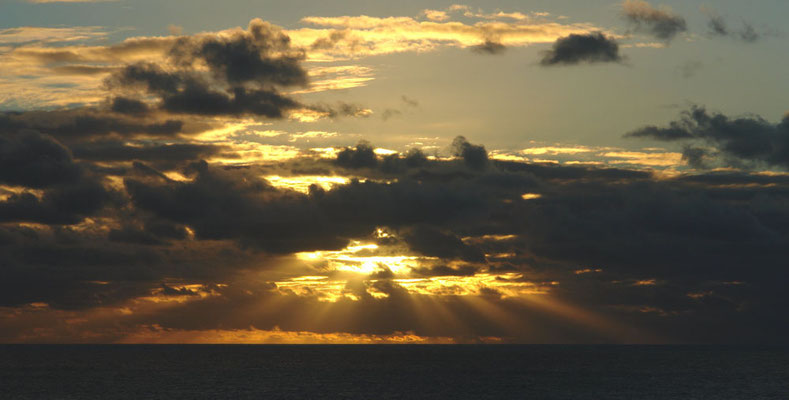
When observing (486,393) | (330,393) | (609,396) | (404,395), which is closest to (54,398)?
(330,393)

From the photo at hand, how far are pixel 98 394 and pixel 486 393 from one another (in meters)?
92.1

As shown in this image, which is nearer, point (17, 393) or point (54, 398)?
point (54, 398)

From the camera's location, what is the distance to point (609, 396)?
19388 centimetres

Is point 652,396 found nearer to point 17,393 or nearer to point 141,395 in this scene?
point 141,395

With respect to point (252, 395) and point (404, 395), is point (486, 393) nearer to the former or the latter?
point (404, 395)

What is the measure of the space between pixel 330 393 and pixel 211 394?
2742 cm

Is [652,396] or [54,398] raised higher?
[54,398]

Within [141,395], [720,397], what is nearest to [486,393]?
[720,397]

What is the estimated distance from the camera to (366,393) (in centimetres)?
19350

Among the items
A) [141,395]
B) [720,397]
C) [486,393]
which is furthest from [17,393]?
[720,397]

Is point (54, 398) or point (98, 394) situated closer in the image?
point (54, 398)

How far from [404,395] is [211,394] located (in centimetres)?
4458

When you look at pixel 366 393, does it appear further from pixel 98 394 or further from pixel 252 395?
pixel 98 394

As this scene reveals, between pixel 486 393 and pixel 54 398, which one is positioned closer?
pixel 54 398
